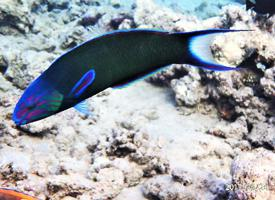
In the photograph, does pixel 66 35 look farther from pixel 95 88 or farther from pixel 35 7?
pixel 95 88

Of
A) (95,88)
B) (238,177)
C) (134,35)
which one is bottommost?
(238,177)

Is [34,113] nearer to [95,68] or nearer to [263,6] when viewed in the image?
[95,68]

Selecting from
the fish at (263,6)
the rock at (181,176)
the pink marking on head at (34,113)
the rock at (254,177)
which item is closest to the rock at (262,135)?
the rock at (181,176)

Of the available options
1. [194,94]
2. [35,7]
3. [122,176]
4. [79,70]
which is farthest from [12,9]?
[79,70]

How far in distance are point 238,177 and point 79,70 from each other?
146 centimetres

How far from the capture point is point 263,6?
185 inches

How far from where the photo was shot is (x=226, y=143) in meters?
4.26

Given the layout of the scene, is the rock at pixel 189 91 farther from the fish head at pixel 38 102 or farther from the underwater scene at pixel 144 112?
the fish head at pixel 38 102

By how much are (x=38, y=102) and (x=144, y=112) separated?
364 cm

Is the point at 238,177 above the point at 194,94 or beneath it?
above

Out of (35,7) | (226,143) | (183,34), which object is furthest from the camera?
(35,7)

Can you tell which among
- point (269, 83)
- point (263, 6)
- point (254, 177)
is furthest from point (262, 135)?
point (254, 177)

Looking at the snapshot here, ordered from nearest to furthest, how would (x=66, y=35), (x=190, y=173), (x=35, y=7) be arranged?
(x=190, y=173) < (x=66, y=35) < (x=35, y=7)

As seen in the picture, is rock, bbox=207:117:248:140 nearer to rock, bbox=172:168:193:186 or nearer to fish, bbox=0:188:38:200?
A: rock, bbox=172:168:193:186
